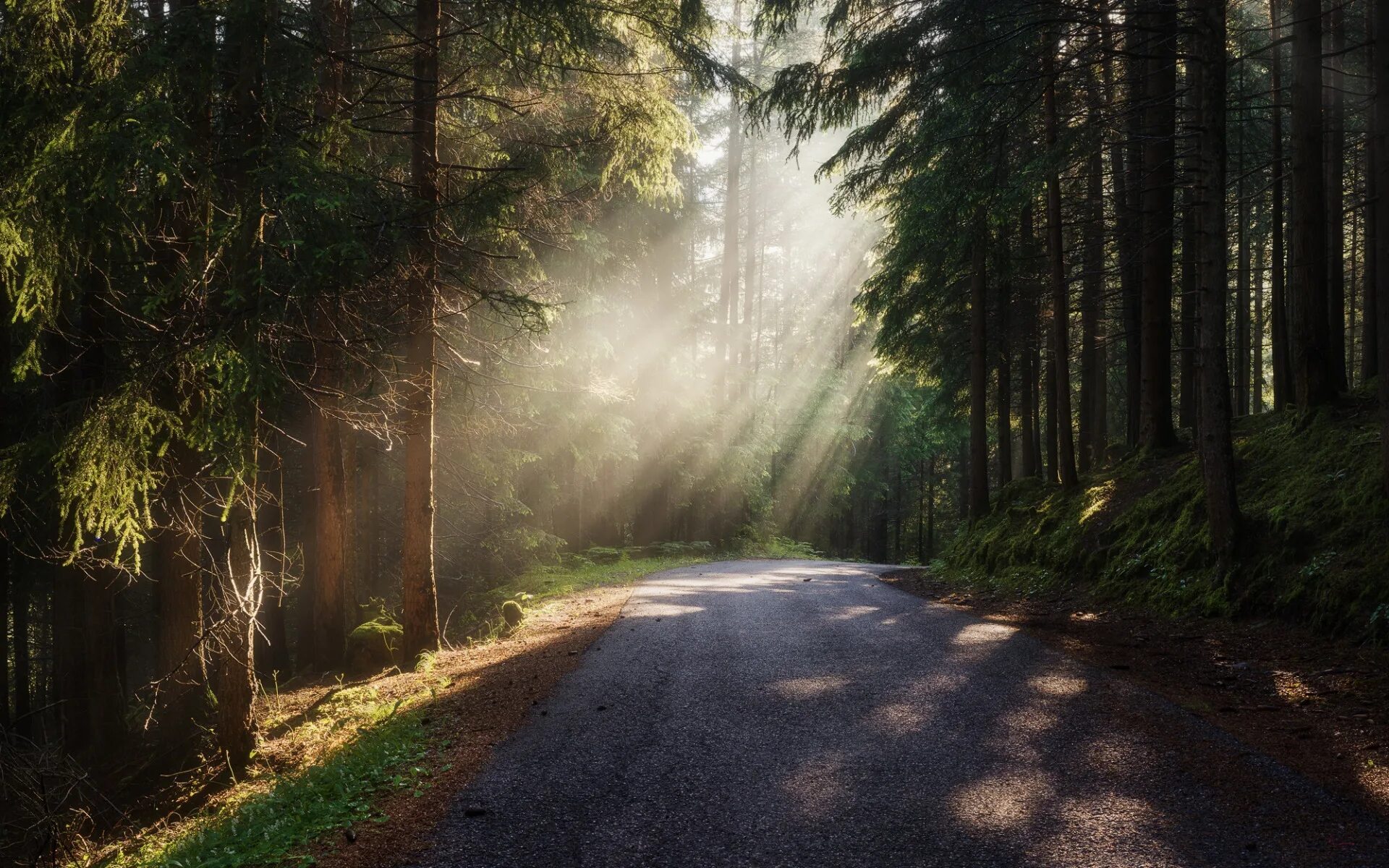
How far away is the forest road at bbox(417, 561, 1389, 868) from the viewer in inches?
150

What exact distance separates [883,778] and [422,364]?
281 inches

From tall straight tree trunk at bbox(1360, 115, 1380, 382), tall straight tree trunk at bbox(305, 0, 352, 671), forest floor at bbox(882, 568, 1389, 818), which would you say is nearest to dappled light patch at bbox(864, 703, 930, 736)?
forest floor at bbox(882, 568, 1389, 818)

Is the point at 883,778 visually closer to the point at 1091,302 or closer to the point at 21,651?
the point at 1091,302

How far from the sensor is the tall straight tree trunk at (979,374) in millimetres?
16703

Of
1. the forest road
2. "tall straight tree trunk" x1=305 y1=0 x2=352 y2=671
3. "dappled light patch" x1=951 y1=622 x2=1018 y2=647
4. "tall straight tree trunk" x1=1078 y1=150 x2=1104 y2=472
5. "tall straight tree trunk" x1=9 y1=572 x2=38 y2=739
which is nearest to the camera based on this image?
the forest road

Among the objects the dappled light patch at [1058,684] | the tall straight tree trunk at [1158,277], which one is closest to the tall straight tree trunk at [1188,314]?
the tall straight tree trunk at [1158,277]

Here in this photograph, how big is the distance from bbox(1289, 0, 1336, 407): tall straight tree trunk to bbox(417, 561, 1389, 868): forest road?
6422 mm

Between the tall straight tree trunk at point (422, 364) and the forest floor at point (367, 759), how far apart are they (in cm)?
69

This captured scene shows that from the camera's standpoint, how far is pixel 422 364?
9336 millimetres

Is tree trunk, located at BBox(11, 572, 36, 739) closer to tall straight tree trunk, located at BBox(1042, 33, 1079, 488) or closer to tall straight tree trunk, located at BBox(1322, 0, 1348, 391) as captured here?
tall straight tree trunk, located at BBox(1042, 33, 1079, 488)

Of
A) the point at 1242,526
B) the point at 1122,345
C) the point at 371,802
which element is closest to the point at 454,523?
the point at 371,802

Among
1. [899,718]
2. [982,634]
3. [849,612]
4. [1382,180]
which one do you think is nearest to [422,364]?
[849,612]

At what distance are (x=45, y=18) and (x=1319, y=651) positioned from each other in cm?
1227

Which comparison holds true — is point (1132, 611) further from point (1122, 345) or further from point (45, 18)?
point (1122, 345)
